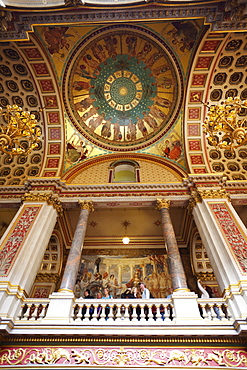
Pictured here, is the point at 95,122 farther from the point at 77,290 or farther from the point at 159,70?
the point at 77,290

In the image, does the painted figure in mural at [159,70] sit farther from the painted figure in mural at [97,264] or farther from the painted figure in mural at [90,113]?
the painted figure in mural at [97,264]

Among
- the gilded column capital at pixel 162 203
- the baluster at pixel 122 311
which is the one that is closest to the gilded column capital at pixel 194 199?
the gilded column capital at pixel 162 203

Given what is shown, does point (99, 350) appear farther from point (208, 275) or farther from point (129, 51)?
point (129, 51)

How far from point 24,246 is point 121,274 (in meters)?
5.02

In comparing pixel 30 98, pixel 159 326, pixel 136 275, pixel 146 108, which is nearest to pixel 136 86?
pixel 146 108

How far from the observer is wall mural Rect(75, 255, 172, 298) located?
37.0 ft

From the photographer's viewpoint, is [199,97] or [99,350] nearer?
[99,350]

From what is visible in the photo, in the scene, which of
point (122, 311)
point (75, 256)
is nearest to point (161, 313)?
point (122, 311)

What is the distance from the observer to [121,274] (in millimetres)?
11758

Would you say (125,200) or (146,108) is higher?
(146,108)

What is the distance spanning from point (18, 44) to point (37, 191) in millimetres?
5785

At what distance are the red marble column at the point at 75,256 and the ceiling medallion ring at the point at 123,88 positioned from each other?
13.9 ft

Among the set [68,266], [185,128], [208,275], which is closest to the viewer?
[68,266]

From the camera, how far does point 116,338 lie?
20.2ft
